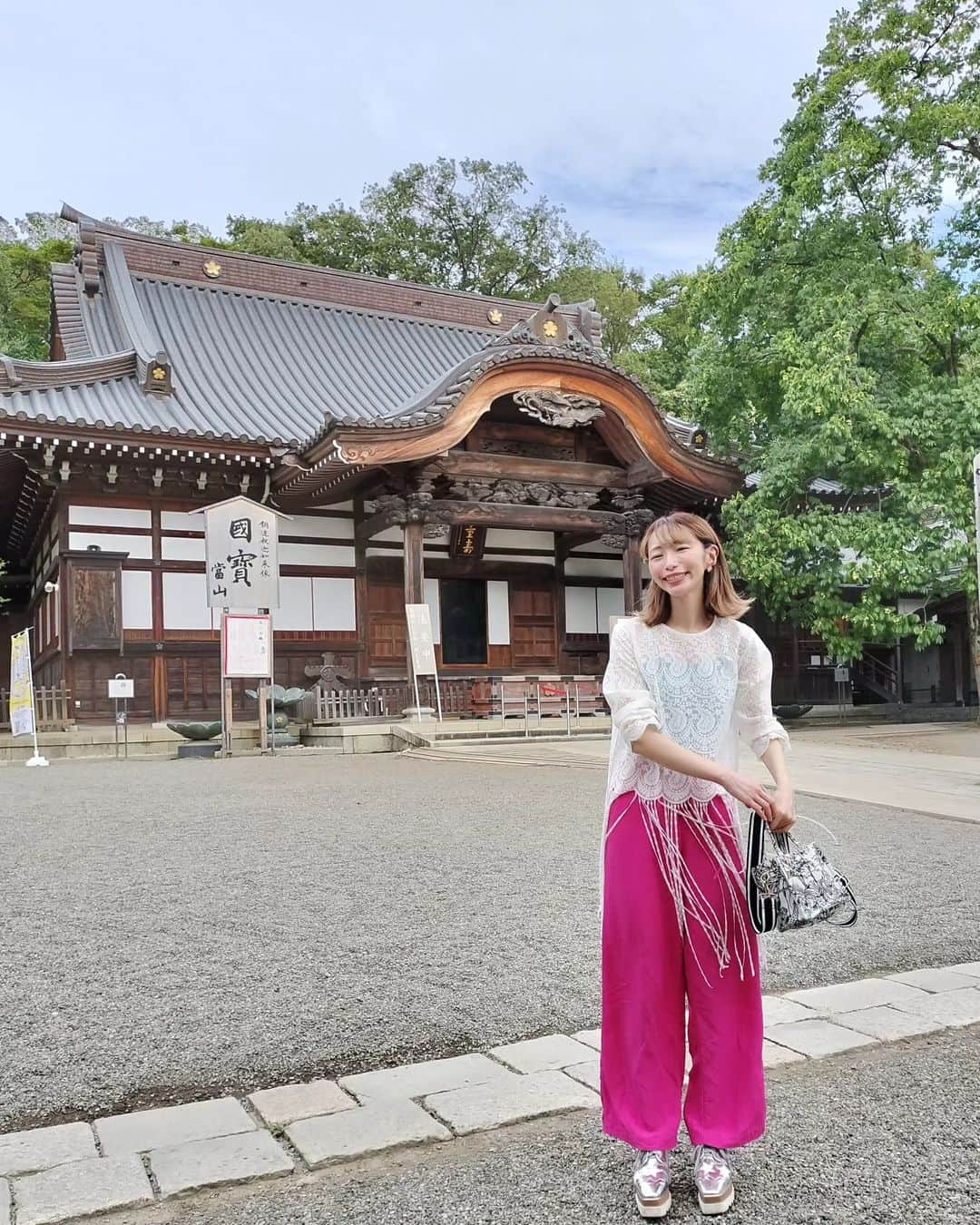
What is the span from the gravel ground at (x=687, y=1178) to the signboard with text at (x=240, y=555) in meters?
10.5

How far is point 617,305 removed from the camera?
30.1 m

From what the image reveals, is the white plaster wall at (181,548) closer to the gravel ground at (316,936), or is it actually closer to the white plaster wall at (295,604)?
the white plaster wall at (295,604)

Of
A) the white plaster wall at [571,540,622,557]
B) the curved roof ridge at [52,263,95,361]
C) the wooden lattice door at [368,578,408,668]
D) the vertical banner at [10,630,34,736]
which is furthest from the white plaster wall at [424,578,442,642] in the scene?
the curved roof ridge at [52,263,95,361]

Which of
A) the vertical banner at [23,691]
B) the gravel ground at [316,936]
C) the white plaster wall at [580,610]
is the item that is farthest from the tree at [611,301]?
the gravel ground at [316,936]

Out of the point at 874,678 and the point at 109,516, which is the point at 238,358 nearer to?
the point at 109,516

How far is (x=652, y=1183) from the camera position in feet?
6.54

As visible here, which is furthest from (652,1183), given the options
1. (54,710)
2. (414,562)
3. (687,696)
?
(54,710)

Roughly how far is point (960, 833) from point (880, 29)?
491 inches

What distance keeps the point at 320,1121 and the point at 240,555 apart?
1045 cm

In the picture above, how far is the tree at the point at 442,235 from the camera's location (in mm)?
31016

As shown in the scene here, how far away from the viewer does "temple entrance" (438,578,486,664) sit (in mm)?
16703

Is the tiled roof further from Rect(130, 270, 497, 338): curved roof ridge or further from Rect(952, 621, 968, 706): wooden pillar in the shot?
Rect(952, 621, 968, 706): wooden pillar

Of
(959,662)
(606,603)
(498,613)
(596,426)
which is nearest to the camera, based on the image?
(596,426)

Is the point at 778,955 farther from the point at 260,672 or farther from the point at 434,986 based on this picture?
the point at 260,672
